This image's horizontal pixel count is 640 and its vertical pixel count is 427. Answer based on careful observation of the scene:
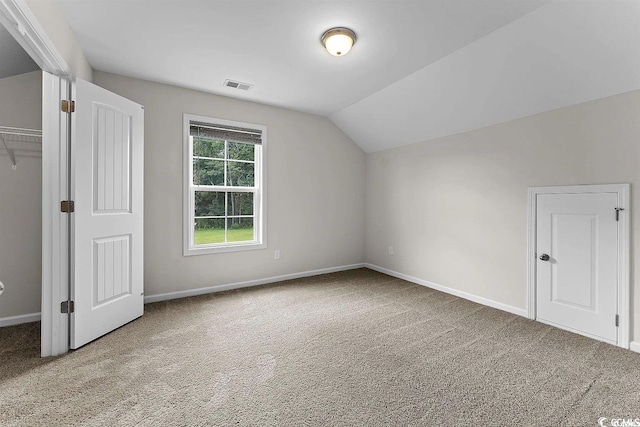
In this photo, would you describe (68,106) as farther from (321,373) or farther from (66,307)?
(321,373)

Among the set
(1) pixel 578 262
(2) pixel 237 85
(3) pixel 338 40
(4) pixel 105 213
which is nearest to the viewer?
(3) pixel 338 40

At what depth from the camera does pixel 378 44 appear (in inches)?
96.0

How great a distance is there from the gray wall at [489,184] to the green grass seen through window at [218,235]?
7.10 ft

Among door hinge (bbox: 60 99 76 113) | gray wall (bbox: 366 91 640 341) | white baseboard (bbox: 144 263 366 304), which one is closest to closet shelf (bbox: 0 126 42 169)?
door hinge (bbox: 60 99 76 113)

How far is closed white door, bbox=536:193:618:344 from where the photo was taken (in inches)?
92.2

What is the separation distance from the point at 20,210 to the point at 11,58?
52.4 inches

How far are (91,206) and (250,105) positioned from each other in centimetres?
230

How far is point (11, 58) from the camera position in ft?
7.61

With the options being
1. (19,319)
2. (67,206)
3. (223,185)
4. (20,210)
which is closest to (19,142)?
(20,210)

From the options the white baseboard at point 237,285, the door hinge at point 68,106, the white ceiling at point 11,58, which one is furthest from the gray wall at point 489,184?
the white ceiling at point 11,58

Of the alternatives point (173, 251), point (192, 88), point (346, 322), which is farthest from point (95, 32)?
point (346, 322)

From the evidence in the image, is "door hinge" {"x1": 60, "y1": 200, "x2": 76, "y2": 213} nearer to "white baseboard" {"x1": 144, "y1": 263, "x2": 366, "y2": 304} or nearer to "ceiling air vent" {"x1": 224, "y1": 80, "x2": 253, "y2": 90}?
"white baseboard" {"x1": 144, "y1": 263, "x2": 366, "y2": 304}

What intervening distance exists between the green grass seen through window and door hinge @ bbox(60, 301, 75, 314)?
4.90 feet

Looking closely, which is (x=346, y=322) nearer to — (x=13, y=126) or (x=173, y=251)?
(x=173, y=251)
